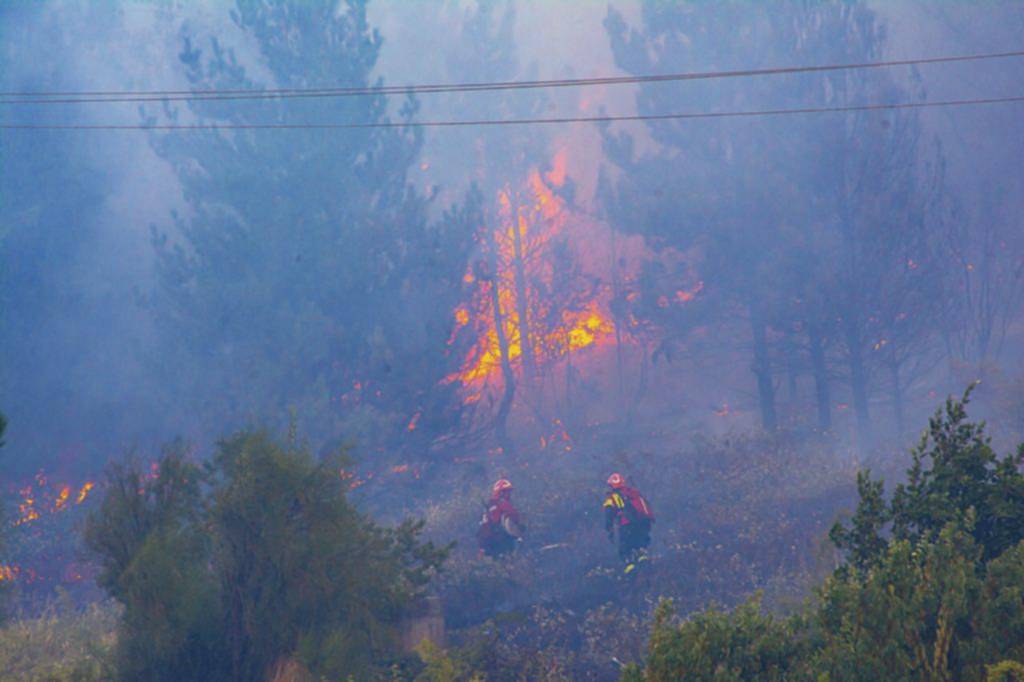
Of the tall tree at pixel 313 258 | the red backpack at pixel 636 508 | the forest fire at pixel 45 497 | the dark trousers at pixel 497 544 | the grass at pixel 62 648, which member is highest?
the tall tree at pixel 313 258

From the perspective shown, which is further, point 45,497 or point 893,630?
point 45,497

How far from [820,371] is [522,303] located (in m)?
Answer: 10.0

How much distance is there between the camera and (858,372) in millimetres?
19625

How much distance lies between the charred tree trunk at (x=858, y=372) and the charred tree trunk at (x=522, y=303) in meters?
10.1

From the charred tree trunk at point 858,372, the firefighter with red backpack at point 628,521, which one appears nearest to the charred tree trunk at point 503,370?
the firefighter with red backpack at point 628,521

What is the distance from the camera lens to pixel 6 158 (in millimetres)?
20000

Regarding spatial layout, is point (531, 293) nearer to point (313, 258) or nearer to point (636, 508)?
point (313, 258)

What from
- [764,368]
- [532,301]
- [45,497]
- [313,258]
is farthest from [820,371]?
[45,497]

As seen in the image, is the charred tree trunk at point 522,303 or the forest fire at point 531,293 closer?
the forest fire at point 531,293

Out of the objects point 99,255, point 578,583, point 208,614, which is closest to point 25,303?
point 99,255

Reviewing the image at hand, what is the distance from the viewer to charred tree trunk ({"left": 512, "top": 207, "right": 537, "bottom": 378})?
87.8ft

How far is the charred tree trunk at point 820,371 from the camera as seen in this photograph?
773 inches

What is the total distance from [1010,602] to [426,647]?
12.2 feet

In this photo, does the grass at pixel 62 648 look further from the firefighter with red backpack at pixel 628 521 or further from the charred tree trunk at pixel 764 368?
the charred tree trunk at pixel 764 368
